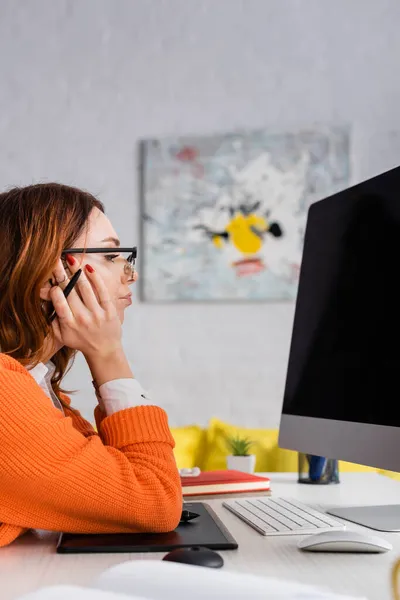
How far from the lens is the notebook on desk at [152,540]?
86cm

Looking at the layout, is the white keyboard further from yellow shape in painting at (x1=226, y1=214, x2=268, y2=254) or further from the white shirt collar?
yellow shape in painting at (x1=226, y1=214, x2=268, y2=254)

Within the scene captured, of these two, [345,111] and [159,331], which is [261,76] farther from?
[159,331]

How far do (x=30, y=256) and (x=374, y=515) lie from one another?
2.20 ft

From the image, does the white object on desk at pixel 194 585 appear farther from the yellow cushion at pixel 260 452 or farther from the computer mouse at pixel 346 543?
the yellow cushion at pixel 260 452

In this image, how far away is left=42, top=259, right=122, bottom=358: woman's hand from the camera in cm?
114

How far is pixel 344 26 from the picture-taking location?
3357 mm

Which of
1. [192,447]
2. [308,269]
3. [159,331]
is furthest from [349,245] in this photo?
[159,331]

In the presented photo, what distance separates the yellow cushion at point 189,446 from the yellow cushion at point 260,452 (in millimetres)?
30

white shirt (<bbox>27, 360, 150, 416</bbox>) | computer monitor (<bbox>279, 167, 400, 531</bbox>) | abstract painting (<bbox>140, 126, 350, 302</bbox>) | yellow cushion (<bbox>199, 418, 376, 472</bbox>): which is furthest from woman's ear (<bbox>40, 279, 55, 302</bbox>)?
abstract painting (<bbox>140, 126, 350, 302</bbox>)

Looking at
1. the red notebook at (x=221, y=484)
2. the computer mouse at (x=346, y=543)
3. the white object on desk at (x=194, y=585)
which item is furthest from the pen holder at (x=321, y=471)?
the white object on desk at (x=194, y=585)

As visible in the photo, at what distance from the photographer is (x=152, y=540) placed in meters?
0.91

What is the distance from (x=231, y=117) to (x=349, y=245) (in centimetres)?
233

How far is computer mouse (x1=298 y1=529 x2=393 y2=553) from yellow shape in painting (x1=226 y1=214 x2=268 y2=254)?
2548 mm

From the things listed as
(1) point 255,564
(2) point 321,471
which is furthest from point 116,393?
(2) point 321,471
